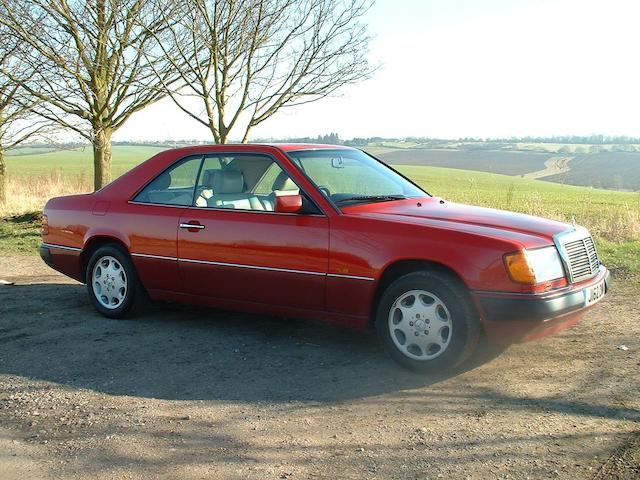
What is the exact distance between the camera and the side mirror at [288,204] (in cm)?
534

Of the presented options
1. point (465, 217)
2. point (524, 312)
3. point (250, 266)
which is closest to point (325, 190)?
point (250, 266)

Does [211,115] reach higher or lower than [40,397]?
higher

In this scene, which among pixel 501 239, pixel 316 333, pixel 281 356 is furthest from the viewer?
pixel 316 333

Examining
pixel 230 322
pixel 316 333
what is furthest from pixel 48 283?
pixel 316 333

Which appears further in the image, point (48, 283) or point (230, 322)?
point (48, 283)

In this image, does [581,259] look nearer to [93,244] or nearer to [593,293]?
[593,293]

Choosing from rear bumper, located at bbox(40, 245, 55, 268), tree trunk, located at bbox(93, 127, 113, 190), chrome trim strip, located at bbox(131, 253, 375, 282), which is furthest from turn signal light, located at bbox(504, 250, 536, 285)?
tree trunk, located at bbox(93, 127, 113, 190)

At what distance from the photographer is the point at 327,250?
5254 mm

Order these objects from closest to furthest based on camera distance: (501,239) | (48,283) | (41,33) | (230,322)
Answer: (501,239), (230,322), (48,283), (41,33)

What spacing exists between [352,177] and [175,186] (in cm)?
164

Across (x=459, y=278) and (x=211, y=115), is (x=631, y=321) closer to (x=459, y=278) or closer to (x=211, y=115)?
(x=459, y=278)

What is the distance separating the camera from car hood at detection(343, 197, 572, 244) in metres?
4.99

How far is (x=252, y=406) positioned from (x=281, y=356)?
1.07 meters

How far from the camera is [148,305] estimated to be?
664cm
